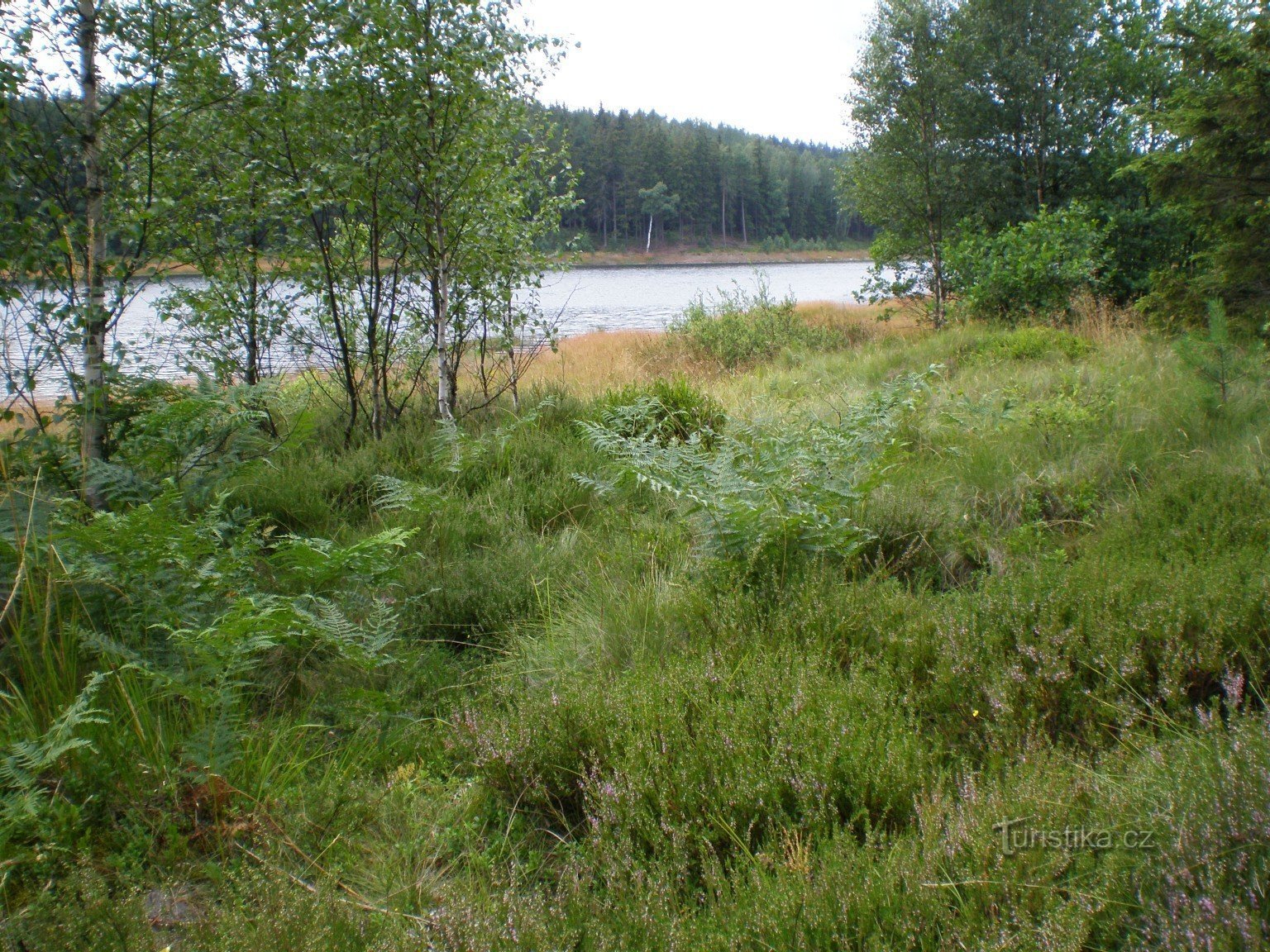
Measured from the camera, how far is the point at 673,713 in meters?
2.30

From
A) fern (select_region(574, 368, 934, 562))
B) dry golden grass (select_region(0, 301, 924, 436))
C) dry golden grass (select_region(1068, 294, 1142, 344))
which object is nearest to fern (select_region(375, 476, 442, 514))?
fern (select_region(574, 368, 934, 562))

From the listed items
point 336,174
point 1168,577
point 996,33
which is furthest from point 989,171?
point 1168,577

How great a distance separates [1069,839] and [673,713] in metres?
1.02

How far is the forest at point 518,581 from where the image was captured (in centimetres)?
169

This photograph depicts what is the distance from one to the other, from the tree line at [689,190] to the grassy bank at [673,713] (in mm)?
55741

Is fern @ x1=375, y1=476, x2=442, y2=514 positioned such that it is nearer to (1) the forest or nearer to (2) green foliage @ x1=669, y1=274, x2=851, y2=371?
(1) the forest

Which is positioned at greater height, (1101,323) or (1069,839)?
(1101,323)

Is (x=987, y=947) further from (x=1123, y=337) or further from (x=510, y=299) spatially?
(x=1123, y=337)

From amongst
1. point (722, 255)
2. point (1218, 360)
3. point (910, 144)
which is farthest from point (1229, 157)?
point (722, 255)

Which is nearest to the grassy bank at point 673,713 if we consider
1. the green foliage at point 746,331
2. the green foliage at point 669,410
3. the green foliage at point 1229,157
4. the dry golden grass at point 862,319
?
the green foliage at point 669,410

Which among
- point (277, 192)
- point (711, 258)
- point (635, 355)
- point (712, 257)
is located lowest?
point (635, 355)

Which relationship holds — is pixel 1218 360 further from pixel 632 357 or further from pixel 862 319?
pixel 862 319

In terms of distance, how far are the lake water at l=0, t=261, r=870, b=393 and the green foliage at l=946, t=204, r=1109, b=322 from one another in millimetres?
3975

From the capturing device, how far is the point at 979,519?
4.00 m
